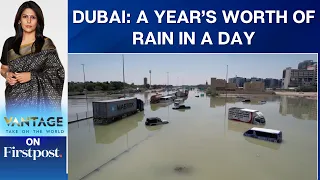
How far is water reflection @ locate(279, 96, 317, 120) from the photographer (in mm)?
2539

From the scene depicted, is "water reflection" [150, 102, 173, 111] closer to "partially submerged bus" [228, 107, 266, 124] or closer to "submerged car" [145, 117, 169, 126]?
"submerged car" [145, 117, 169, 126]

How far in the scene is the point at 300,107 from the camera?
3264 mm

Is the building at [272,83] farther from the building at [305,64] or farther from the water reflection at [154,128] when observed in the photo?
the water reflection at [154,128]

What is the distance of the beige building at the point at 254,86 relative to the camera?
9.64ft

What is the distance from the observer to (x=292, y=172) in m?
2.61

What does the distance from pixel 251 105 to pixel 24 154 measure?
342 centimetres

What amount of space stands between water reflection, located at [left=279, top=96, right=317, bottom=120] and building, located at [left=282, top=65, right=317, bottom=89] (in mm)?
234

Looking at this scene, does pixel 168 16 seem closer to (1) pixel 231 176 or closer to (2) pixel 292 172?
(1) pixel 231 176

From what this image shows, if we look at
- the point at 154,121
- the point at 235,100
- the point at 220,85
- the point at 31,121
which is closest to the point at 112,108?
the point at 154,121

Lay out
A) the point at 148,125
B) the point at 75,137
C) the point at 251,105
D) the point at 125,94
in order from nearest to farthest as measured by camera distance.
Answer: the point at 75,137 → the point at 125,94 → the point at 148,125 → the point at 251,105

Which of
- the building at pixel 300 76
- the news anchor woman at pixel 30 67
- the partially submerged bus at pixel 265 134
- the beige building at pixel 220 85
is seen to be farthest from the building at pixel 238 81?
the news anchor woman at pixel 30 67

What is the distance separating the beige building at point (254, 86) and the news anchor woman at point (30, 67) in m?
2.41

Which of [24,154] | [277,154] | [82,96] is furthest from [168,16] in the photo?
[277,154]

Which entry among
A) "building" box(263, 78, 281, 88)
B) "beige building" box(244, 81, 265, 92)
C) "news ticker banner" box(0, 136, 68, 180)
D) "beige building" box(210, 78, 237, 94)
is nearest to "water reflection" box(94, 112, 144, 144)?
"news ticker banner" box(0, 136, 68, 180)
